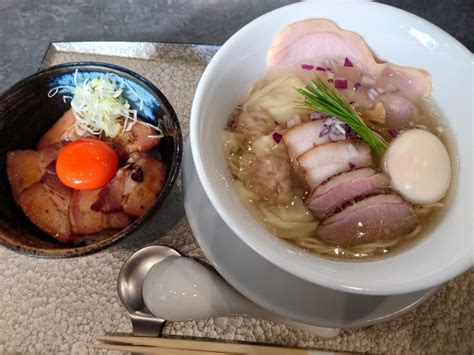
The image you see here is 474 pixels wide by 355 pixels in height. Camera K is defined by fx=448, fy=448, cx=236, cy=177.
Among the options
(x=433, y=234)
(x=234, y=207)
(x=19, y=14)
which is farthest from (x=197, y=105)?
(x=19, y=14)

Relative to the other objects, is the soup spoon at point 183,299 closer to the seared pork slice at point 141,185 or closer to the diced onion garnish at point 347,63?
the seared pork slice at point 141,185

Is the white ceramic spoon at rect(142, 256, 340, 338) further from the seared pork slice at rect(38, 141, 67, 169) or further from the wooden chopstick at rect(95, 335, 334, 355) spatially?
the seared pork slice at rect(38, 141, 67, 169)

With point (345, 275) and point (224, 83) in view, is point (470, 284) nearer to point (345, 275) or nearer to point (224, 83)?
point (345, 275)

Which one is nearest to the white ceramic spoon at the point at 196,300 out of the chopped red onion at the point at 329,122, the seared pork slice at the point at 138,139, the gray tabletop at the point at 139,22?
the seared pork slice at the point at 138,139

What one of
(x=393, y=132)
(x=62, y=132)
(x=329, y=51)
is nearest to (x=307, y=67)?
(x=329, y=51)

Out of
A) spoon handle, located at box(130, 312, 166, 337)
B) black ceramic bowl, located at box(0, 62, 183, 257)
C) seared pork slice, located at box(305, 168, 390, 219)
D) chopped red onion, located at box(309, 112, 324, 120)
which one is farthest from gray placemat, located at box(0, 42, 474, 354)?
chopped red onion, located at box(309, 112, 324, 120)

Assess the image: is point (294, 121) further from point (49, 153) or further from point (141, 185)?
point (49, 153)
